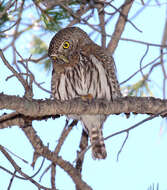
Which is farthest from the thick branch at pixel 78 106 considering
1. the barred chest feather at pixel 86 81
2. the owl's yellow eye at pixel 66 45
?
the owl's yellow eye at pixel 66 45

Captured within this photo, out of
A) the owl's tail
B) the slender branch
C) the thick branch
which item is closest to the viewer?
the thick branch

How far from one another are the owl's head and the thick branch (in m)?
0.88

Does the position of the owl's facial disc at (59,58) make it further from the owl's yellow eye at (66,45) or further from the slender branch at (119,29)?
the slender branch at (119,29)

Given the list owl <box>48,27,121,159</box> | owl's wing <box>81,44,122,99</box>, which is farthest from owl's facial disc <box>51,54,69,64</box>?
owl's wing <box>81,44,122,99</box>

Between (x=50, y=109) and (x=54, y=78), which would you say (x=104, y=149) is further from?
(x=50, y=109)

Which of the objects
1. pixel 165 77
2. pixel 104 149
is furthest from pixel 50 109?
pixel 104 149

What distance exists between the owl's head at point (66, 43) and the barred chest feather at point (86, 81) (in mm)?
187

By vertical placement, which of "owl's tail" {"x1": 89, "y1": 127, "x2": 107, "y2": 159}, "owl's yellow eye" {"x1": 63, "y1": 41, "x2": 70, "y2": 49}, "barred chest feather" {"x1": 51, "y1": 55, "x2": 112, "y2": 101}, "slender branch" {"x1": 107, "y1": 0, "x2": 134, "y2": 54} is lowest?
"owl's tail" {"x1": 89, "y1": 127, "x2": 107, "y2": 159}

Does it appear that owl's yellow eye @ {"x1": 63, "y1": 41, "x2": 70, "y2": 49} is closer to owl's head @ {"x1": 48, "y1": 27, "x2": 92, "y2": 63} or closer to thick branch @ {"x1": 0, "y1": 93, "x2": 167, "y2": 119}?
owl's head @ {"x1": 48, "y1": 27, "x2": 92, "y2": 63}

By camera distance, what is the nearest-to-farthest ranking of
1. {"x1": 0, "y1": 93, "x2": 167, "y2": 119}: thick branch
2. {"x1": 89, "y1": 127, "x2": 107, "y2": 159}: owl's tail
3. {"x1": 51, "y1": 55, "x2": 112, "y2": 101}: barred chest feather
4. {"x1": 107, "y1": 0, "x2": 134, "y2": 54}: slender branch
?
{"x1": 0, "y1": 93, "x2": 167, "y2": 119}: thick branch, {"x1": 51, "y1": 55, "x2": 112, "y2": 101}: barred chest feather, {"x1": 89, "y1": 127, "x2": 107, "y2": 159}: owl's tail, {"x1": 107, "y1": 0, "x2": 134, "y2": 54}: slender branch

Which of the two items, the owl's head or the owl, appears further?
the owl's head

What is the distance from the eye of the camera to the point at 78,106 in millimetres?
3604

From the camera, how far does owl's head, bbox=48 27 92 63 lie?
4.41 metres

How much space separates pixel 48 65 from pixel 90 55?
118 cm
